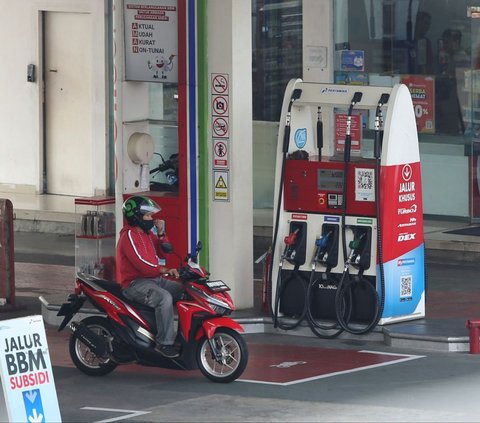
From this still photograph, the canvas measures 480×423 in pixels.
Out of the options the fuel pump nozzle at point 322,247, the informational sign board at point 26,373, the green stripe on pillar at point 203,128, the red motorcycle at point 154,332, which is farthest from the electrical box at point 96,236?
the informational sign board at point 26,373

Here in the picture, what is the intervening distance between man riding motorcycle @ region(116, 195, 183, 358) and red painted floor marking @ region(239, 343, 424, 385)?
0.78 m

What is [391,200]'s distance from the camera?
1486 centimetres

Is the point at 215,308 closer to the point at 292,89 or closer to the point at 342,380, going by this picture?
the point at 342,380

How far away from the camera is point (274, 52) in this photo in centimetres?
2309

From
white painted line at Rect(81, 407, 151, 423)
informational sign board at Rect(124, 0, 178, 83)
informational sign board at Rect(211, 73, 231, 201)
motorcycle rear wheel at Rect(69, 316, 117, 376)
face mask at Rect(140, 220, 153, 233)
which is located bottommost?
white painted line at Rect(81, 407, 151, 423)

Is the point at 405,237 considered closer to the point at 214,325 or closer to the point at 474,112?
the point at 214,325

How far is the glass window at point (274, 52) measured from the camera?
75.3 feet

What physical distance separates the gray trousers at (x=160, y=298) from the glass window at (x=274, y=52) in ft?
31.8

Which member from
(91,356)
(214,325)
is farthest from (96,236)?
(214,325)

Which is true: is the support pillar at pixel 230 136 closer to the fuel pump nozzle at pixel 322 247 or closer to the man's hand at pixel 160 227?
the fuel pump nozzle at pixel 322 247

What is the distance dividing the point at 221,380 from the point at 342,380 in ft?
3.32

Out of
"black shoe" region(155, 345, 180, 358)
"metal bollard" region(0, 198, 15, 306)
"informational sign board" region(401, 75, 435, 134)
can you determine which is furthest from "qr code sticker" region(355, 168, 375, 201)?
"informational sign board" region(401, 75, 435, 134)

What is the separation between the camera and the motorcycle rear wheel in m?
13.7

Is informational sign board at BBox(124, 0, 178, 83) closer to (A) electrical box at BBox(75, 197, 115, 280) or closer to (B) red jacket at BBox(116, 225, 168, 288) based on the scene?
(A) electrical box at BBox(75, 197, 115, 280)
